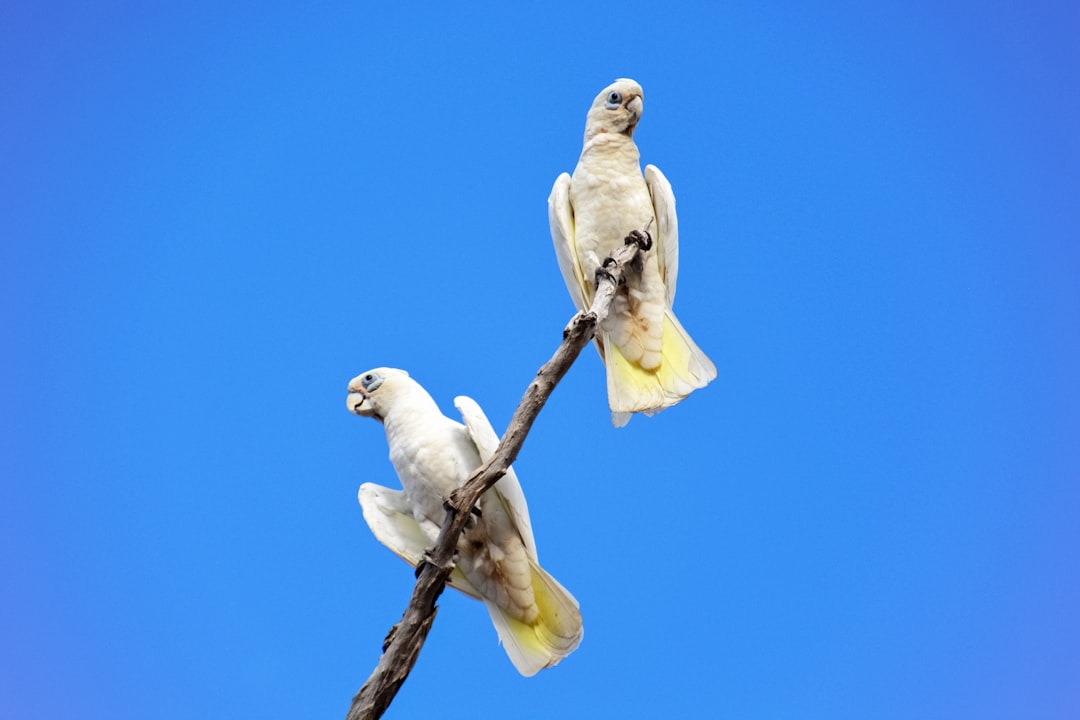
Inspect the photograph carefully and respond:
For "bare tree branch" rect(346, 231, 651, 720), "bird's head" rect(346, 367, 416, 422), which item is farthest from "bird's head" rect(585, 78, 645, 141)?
"bare tree branch" rect(346, 231, 651, 720)

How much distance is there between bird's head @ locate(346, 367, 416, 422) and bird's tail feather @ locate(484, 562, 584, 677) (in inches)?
44.3

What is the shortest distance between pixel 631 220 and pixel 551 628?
7.65ft

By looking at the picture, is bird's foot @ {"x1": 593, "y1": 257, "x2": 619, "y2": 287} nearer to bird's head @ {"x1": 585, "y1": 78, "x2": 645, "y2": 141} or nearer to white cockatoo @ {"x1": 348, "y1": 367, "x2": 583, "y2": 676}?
bird's head @ {"x1": 585, "y1": 78, "x2": 645, "y2": 141}

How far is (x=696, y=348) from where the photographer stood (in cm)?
632

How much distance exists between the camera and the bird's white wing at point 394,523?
5.60 m

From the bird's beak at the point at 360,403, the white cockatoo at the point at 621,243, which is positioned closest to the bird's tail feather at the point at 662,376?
the white cockatoo at the point at 621,243

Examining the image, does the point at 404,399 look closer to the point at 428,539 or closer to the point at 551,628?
the point at 428,539

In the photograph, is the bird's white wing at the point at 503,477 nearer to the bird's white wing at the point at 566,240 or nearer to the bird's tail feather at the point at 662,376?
the bird's tail feather at the point at 662,376

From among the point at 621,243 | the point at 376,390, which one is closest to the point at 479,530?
the point at 376,390

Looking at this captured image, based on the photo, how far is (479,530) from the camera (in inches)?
208

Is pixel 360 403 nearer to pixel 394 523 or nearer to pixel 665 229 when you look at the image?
pixel 394 523

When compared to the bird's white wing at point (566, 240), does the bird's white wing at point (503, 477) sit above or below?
below

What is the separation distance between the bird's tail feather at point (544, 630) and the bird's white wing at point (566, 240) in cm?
179

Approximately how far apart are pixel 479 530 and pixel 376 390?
0.97m
